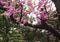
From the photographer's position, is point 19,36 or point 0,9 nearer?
point 0,9

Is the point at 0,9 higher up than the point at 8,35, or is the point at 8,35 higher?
the point at 0,9

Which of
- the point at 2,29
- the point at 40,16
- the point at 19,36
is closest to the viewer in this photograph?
the point at 40,16

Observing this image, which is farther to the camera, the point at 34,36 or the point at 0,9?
the point at 34,36

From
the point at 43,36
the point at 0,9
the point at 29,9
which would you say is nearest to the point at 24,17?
the point at 29,9

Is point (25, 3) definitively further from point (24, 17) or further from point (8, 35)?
point (8, 35)

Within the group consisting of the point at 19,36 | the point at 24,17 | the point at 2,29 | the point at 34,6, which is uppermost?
the point at 34,6

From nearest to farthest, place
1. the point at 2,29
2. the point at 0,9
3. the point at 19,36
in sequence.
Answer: the point at 0,9 < the point at 2,29 < the point at 19,36

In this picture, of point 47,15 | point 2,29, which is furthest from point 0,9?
point 47,15

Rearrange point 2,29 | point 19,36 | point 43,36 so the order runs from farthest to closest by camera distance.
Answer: point 19,36
point 2,29
point 43,36

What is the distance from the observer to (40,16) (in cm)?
292

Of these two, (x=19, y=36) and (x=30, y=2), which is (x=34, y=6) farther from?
(x=19, y=36)

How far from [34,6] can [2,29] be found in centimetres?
202

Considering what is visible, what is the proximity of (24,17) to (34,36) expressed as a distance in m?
1.46

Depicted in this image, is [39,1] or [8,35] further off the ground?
[39,1]
